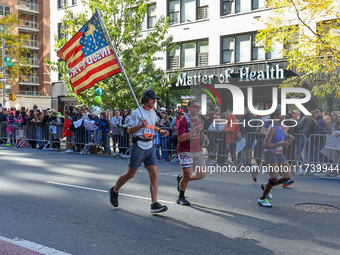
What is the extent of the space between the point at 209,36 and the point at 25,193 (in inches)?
802

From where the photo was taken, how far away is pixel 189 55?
2745cm

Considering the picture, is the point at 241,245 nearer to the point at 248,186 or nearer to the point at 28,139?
the point at 248,186

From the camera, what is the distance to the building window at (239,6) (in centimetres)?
2411

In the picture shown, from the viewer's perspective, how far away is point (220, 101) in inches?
937

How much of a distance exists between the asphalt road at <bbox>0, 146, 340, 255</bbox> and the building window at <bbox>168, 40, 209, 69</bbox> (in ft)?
57.1

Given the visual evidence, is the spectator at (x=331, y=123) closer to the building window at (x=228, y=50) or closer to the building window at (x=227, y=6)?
the building window at (x=228, y=50)

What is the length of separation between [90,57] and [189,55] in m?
20.3

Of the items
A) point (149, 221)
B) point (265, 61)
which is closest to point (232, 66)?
point (265, 61)

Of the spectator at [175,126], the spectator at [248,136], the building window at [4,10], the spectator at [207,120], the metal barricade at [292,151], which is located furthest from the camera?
the building window at [4,10]

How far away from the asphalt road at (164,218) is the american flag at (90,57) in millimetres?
2229

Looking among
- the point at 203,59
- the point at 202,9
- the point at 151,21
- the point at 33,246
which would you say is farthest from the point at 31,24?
the point at 33,246

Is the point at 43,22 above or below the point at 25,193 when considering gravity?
above

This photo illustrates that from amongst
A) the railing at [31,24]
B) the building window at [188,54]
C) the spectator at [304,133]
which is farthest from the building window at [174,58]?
the railing at [31,24]

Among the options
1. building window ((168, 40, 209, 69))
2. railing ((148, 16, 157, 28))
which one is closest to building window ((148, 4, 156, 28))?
railing ((148, 16, 157, 28))
